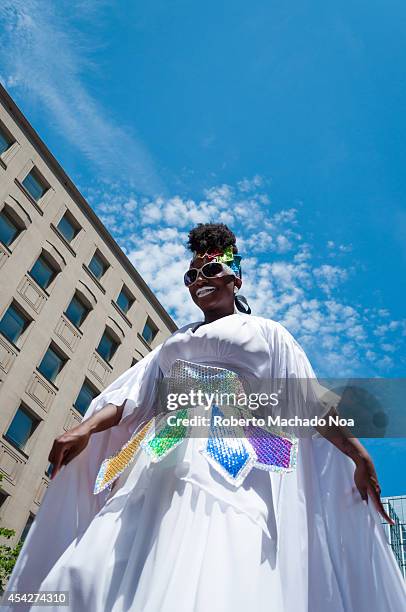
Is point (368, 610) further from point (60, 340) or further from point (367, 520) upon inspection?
point (60, 340)

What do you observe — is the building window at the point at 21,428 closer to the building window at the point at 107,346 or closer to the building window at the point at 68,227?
the building window at the point at 107,346

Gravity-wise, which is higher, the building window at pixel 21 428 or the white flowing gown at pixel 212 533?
the building window at pixel 21 428

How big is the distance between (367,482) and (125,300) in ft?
70.6

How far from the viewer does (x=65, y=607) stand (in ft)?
6.08

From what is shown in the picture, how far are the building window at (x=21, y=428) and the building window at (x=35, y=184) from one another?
828cm

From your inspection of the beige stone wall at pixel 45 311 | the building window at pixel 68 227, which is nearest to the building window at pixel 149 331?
the beige stone wall at pixel 45 311

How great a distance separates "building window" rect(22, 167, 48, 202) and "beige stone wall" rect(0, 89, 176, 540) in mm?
219

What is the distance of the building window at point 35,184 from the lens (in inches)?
774

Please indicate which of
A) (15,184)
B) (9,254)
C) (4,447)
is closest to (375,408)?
(4,447)

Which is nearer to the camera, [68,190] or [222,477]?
[222,477]

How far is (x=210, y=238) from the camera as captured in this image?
366cm

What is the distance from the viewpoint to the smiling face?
3.33 meters

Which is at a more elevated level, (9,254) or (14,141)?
(14,141)

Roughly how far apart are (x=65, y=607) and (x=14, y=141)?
19922 mm
